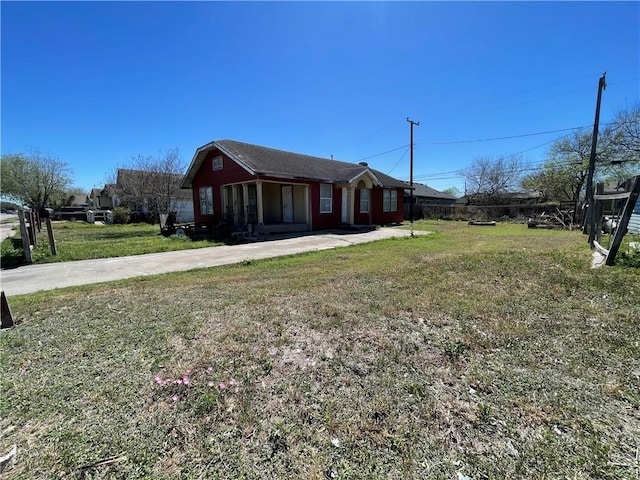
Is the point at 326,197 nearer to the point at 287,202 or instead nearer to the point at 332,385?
the point at 287,202

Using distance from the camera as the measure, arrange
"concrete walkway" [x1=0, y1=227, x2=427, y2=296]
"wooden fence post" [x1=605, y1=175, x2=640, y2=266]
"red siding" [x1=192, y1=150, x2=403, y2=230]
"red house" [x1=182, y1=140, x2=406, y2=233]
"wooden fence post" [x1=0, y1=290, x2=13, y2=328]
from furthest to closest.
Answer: "red siding" [x1=192, y1=150, x2=403, y2=230], "red house" [x1=182, y1=140, x2=406, y2=233], "concrete walkway" [x1=0, y1=227, x2=427, y2=296], "wooden fence post" [x1=605, y1=175, x2=640, y2=266], "wooden fence post" [x1=0, y1=290, x2=13, y2=328]

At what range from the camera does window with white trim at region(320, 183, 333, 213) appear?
1562 cm

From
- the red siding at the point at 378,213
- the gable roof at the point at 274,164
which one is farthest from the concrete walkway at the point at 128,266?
the red siding at the point at 378,213

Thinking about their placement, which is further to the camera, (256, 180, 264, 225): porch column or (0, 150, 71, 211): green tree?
(0, 150, 71, 211): green tree

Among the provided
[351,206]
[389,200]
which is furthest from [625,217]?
[389,200]

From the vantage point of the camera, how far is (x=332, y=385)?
233 cm

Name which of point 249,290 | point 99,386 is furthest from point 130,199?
point 99,386

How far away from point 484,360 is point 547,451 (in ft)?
3.15

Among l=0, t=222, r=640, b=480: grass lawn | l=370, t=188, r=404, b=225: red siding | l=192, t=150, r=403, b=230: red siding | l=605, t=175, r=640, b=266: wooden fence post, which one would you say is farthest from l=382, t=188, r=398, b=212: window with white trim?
l=0, t=222, r=640, b=480: grass lawn

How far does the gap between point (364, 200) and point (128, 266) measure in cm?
1323

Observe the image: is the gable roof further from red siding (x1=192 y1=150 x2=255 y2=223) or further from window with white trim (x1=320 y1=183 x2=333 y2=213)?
window with white trim (x1=320 y1=183 x2=333 y2=213)

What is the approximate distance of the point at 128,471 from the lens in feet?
5.31

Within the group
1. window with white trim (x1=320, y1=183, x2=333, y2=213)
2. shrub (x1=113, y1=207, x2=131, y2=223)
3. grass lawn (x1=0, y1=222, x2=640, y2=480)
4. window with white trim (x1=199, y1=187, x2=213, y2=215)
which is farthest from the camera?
shrub (x1=113, y1=207, x2=131, y2=223)

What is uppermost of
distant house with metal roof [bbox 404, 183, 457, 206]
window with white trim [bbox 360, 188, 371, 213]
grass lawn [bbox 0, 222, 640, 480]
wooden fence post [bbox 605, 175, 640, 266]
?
distant house with metal roof [bbox 404, 183, 457, 206]
